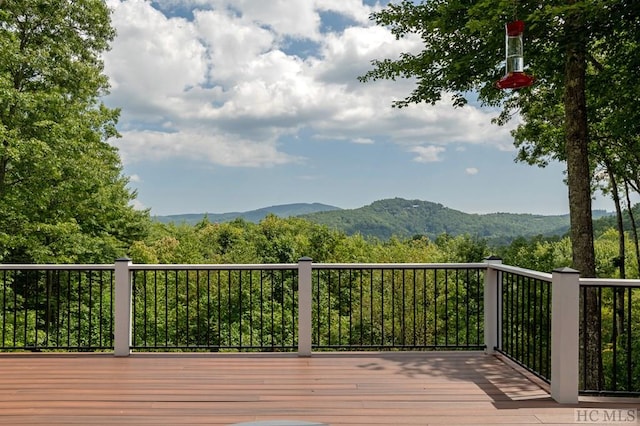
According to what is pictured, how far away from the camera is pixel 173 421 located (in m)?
3.29

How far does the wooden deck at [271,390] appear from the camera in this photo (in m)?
3.39

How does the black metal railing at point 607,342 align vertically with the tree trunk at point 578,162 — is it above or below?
below

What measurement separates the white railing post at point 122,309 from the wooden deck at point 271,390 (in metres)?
0.15

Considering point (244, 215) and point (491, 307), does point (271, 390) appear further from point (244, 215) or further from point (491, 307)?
point (244, 215)

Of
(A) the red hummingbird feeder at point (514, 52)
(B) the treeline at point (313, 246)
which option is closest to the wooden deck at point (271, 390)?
(A) the red hummingbird feeder at point (514, 52)

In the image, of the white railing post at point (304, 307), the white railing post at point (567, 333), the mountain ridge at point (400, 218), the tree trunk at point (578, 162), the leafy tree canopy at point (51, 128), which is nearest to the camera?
the white railing post at point (567, 333)

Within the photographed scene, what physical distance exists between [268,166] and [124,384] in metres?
47.3

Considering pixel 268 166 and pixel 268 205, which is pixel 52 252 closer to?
pixel 268 205

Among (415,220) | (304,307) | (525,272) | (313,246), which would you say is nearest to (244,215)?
(313,246)

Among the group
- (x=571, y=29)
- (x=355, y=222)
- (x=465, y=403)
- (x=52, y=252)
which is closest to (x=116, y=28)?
(x=52, y=252)

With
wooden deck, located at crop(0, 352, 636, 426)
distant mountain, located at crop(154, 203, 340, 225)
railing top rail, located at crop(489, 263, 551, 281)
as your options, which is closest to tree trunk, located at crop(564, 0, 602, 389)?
railing top rail, located at crop(489, 263, 551, 281)

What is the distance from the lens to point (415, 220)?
45438mm

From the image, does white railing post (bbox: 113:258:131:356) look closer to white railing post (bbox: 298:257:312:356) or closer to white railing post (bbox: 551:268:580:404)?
white railing post (bbox: 298:257:312:356)

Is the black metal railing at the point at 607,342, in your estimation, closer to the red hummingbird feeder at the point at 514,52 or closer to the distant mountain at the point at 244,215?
the red hummingbird feeder at the point at 514,52
